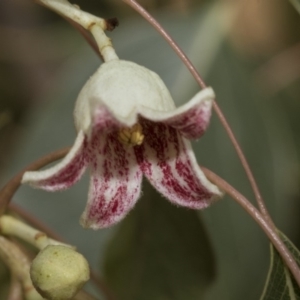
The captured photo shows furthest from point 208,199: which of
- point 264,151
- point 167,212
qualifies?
point 264,151

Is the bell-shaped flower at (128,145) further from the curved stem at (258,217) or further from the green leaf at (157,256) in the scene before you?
the green leaf at (157,256)

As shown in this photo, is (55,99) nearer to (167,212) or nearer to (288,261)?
(167,212)

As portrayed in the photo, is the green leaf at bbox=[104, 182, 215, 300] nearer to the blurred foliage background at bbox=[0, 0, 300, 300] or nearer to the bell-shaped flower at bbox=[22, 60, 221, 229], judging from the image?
the blurred foliage background at bbox=[0, 0, 300, 300]

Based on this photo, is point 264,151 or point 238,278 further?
point 264,151

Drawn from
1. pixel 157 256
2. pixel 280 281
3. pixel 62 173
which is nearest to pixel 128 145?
pixel 62 173

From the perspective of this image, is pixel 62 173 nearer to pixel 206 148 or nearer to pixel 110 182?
pixel 110 182

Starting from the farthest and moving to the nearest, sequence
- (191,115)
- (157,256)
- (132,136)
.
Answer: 1. (157,256)
2. (132,136)
3. (191,115)

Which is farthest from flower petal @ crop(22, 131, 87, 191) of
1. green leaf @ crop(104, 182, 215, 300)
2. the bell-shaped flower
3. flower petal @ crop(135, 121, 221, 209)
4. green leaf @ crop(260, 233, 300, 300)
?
green leaf @ crop(104, 182, 215, 300)
